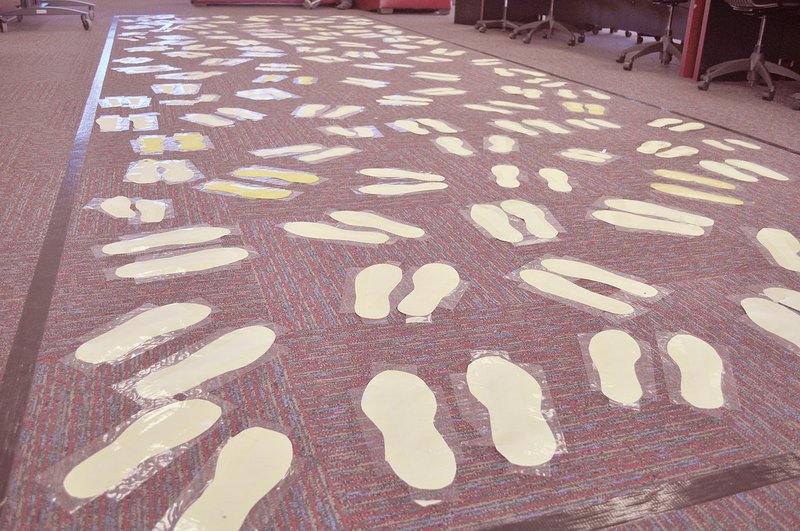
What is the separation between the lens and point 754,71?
136 inches

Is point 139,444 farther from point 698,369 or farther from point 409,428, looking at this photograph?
point 698,369

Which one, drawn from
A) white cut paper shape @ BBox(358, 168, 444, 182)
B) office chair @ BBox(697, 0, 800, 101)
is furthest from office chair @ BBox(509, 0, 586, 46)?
white cut paper shape @ BBox(358, 168, 444, 182)

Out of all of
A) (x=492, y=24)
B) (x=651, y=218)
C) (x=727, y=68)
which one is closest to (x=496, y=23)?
(x=492, y=24)

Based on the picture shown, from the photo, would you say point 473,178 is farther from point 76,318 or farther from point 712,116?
point 712,116

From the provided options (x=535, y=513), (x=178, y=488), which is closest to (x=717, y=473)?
(x=535, y=513)

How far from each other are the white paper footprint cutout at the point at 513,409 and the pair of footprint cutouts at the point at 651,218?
2.45ft

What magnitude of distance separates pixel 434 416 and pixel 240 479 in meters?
0.28

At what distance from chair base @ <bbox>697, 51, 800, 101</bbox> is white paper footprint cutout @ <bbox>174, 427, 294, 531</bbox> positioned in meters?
3.25

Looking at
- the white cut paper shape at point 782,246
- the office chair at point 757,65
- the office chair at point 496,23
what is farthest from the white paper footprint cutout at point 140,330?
the office chair at point 496,23

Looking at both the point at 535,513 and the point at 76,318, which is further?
the point at 76,318

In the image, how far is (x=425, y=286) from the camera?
1363 mm

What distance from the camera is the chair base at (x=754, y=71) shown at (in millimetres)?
3314

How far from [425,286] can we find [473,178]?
0.73 m

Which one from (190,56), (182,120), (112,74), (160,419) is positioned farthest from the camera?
(190,56)
